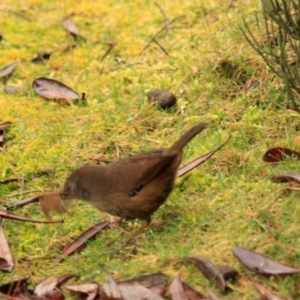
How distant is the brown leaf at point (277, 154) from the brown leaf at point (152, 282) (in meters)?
1.16

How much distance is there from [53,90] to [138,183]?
2001mm

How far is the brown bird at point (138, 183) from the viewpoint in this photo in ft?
14.1

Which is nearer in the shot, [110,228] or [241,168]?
[110,228]

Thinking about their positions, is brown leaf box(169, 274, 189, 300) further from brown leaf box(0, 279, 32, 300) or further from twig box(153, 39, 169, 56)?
twig box(153, 39, 169, 56)

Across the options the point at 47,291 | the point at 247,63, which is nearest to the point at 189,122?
the point at 247,63

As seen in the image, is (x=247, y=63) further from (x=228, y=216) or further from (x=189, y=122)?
(x=228, y=216)

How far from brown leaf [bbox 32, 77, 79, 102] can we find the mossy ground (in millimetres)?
67

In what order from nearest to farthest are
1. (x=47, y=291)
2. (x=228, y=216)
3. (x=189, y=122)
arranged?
(x=47, y=291) < (x=228, y=216) < (x=189, y=122)

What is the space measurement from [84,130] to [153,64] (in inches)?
41.0

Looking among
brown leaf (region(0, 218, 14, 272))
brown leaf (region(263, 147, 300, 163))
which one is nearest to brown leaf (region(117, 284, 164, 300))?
brown leaf (region(0, 218, 14, 272))

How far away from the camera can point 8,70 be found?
6.56 meters

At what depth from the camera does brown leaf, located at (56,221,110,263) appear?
444 cm

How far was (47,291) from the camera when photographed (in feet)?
13.6

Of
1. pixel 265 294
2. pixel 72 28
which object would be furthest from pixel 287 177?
pixel 72 28
